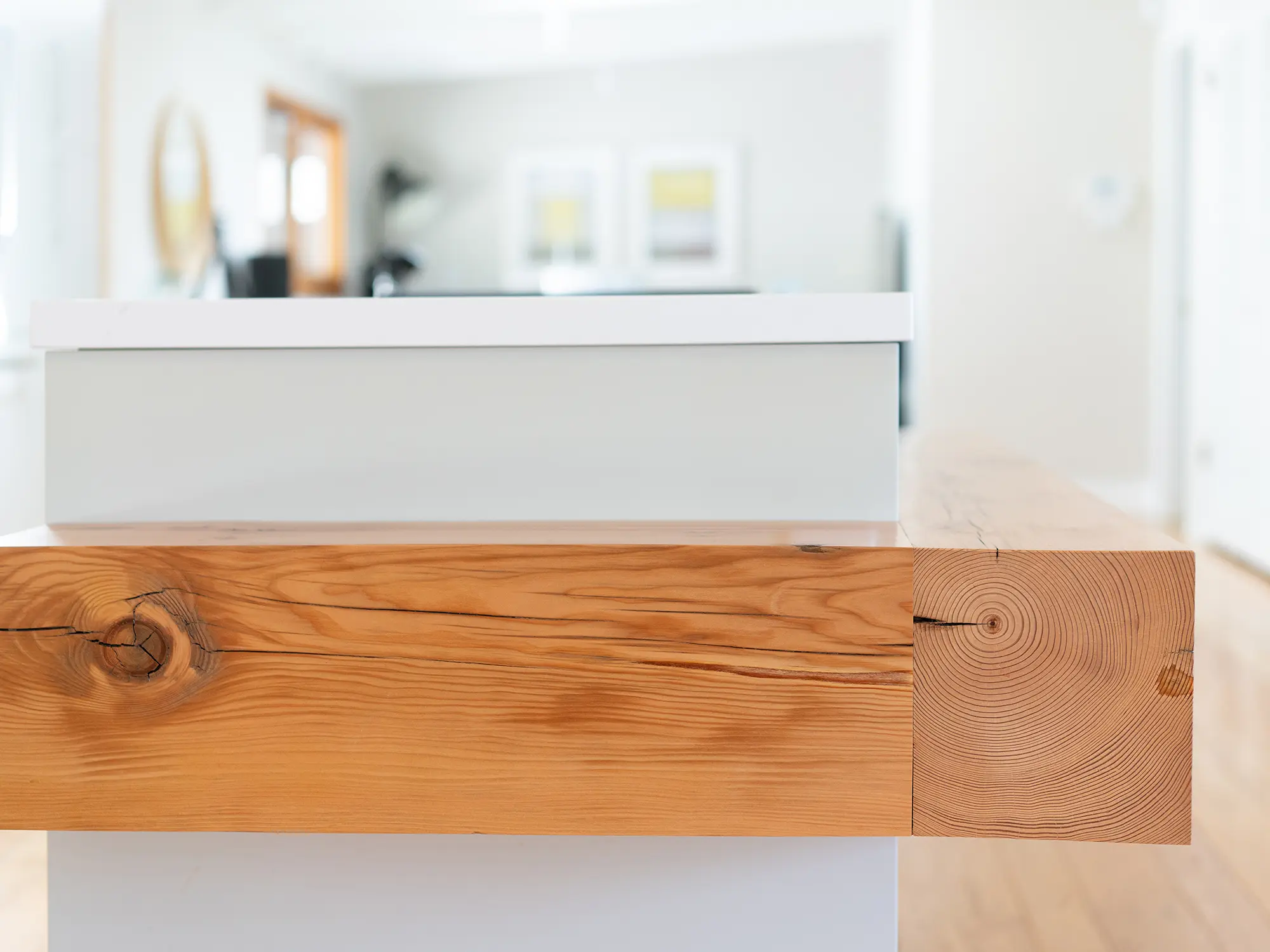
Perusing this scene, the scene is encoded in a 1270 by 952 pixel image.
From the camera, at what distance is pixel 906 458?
190 centimetres

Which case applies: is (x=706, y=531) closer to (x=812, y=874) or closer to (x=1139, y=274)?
(x=812, y=874)

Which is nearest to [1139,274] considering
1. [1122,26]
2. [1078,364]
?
[1078,364]

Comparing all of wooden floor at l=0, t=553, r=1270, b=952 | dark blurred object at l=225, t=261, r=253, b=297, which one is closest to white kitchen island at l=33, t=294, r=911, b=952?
wooden floor at l=0, t=553, r=1270, b=952

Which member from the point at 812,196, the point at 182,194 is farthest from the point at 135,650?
the point at 812,196

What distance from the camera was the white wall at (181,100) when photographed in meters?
5.04

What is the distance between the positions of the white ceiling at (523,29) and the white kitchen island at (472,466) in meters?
5.44

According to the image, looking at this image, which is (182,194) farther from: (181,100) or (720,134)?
(720,134)

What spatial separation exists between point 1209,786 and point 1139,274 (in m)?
3.84

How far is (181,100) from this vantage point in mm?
5582

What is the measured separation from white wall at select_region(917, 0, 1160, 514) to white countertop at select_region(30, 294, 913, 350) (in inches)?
182

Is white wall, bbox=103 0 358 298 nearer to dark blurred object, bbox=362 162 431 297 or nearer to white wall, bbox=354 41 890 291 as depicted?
dark blurred object, bbox=362 162 431 297

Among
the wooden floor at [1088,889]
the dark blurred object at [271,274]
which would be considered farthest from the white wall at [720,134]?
the wooden floor at [1088,889]

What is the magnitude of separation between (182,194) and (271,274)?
7.71ft

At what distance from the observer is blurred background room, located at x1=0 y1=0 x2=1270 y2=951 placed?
3975mm
